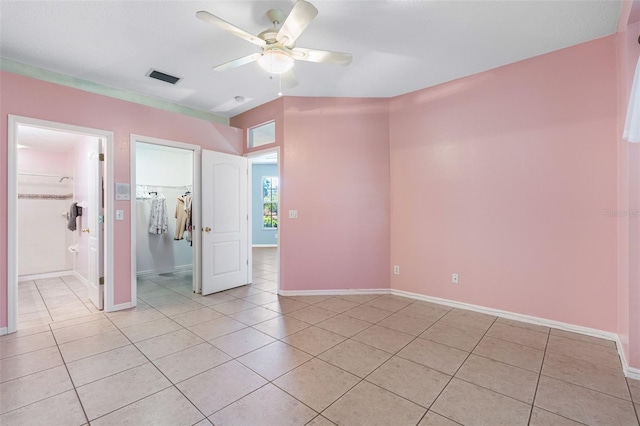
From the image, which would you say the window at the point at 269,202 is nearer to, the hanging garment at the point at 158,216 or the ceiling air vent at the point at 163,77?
the hanging garment at the point at 158,216

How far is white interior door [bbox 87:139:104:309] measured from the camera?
3.40m

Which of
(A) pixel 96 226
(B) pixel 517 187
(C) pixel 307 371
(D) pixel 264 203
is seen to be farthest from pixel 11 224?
(D) pixel 264 203

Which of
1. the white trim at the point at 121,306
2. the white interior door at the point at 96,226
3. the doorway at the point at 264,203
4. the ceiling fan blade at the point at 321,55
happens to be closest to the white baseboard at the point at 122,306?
the white trim at the point at 121,306

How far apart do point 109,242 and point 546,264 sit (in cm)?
483

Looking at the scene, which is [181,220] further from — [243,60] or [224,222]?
[243,60]

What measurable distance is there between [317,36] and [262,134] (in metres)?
2.17

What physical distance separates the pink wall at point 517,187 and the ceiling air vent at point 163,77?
9.39 ft

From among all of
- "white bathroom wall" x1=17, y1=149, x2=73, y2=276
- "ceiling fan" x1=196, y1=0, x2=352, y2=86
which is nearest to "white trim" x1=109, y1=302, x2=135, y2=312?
"white bathroom wall" x1=17, y1=149, x2=73, y2=276

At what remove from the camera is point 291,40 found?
2.13 meters

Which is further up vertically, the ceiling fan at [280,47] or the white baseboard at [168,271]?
the ceiling fan at [280,47]

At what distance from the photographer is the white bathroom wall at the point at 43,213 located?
4.93 metres

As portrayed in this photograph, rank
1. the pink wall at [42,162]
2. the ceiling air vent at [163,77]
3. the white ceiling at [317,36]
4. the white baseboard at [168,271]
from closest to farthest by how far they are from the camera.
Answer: the white ceiling at [317,36]
the ceiling air vent at [163,77]
the pink wall at [42,162]
the white baseboard at [168,271]

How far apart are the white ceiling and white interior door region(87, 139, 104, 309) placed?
99 cm

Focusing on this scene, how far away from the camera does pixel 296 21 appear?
74.9 inches
